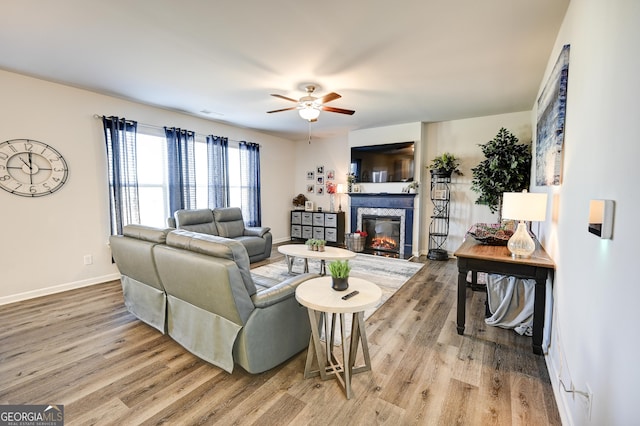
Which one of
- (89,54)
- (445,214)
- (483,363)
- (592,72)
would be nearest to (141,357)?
(483,363)

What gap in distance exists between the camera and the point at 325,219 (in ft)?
21.9


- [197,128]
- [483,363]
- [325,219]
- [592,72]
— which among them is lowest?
[483,363]

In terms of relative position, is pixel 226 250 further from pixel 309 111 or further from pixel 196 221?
pixel 196 221

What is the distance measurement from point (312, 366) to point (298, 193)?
18.7 feet

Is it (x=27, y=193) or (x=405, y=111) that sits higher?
(x=405, y=111)

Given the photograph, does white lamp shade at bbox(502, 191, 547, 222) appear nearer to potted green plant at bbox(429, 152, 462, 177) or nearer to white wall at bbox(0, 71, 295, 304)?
potted green plant at bbox(429, 152, 462, 177)

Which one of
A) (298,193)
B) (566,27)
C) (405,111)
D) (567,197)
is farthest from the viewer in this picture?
(298,193)

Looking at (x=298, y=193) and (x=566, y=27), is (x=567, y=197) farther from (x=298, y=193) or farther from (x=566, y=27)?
(x=298, y=193)

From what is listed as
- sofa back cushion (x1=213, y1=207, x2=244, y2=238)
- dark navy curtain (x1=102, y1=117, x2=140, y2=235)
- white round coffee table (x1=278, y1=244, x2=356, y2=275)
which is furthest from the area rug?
dark navy curtain (x1=102, y1=117, x2=140, y2=235)

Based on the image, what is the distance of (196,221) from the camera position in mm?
4719

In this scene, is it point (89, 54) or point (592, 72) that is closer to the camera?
point (592, 72)

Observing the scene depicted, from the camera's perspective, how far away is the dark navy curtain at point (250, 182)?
607cm

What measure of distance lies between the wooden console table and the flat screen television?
3.13 metres

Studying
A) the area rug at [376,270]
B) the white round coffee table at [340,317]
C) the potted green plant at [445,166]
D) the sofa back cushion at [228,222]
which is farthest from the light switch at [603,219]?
the sofa back cushion at [228,222]
